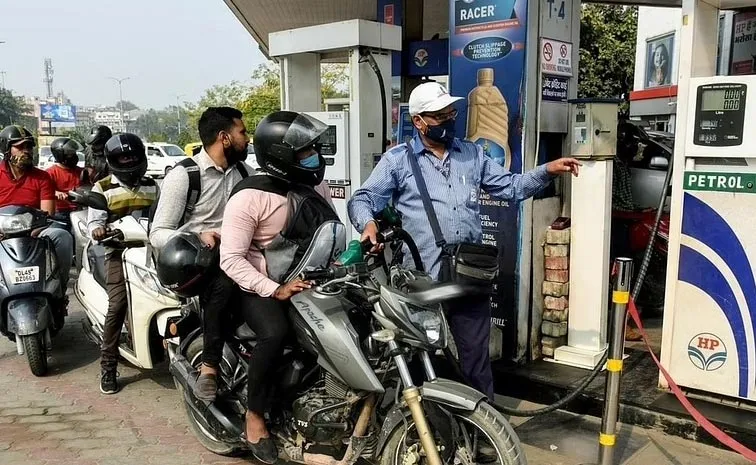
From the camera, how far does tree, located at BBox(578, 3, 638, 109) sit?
18688 millimetres

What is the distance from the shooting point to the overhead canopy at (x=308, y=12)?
36.0ft

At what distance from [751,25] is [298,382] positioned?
4.96 metres

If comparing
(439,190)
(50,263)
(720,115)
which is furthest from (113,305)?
(720,115)

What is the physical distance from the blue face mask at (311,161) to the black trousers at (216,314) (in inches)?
27.4

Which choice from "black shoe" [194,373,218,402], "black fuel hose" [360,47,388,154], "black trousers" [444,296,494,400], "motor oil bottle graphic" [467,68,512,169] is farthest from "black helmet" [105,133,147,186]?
"black trousers" [444,296,494,400]

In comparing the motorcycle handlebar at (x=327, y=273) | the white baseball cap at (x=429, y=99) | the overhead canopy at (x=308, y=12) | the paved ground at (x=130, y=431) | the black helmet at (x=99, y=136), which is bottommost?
the paved ground at (x=130, y=431)

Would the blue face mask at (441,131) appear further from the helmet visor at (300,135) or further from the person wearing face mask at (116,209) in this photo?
the person wearing face mask at (116,209)

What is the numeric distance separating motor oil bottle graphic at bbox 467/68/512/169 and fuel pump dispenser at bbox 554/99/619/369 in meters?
0.42

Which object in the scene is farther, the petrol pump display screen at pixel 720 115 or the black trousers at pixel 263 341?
the petrol pump display screen at pixel 720 115

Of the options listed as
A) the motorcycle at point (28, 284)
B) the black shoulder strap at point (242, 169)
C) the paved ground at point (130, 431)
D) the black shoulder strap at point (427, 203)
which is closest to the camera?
the black shoulder strap at point (427, 203)

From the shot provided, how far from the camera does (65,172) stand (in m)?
7.21

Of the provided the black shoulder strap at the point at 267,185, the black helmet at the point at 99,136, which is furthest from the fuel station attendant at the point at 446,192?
the black helmet at the point at 99,136

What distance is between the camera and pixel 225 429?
345 cm

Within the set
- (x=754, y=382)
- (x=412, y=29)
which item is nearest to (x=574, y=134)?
(x=754, y=382)
